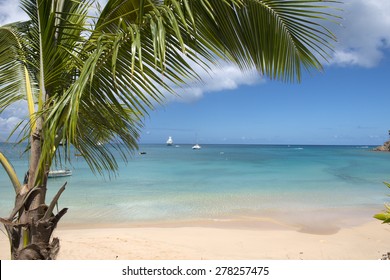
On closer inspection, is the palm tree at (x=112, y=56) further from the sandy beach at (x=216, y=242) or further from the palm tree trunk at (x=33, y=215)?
the sandy beach at (x=216, y=242)

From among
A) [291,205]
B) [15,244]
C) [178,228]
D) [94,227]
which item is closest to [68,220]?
[94,227]

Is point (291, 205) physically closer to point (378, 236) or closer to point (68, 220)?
point (378, 236)

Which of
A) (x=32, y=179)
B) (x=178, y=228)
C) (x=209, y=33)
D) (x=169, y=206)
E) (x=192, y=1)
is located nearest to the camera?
(x=192, y=1)

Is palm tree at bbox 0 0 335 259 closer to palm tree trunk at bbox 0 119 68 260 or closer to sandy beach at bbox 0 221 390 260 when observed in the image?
palm tree trunk at bbox 0 119 68 260

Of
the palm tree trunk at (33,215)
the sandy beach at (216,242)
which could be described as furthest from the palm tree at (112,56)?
the sandy beach at (216,242)

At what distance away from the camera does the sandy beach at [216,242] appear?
618cm

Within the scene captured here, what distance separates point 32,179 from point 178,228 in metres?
7.17

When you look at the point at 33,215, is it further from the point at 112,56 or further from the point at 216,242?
the point at 216,242

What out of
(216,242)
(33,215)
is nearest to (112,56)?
(33,215)

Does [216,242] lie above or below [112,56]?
below

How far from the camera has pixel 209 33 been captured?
5.78 ft

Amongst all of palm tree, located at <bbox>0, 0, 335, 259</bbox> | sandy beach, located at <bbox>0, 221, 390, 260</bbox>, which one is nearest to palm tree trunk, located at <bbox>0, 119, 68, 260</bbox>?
palm tree, located at <bbox>0, 0, 335, 259</bbox>

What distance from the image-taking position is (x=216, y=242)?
23.9ft

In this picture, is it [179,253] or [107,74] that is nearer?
[107,74]
